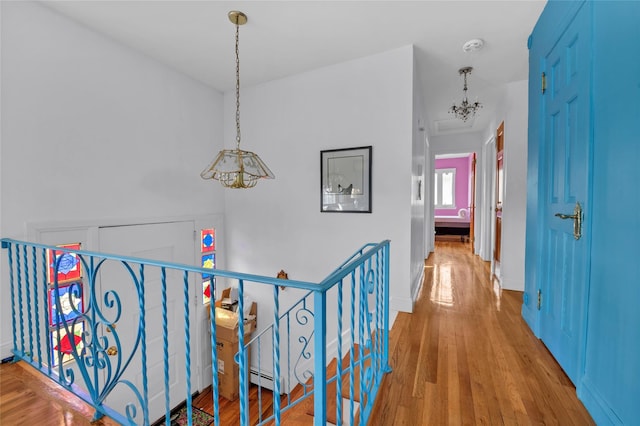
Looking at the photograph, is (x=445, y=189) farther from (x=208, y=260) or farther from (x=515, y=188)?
(x=208, y=260)

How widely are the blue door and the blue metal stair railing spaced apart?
983mm

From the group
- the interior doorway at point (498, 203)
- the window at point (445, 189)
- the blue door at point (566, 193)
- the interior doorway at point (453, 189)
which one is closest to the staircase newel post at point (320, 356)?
the blue door at point (566, 193)

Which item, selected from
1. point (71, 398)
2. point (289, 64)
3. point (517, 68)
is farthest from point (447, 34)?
point (71, 398)

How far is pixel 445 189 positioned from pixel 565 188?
7.26 metres

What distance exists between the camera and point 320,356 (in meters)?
0.82

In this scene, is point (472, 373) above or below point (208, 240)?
below

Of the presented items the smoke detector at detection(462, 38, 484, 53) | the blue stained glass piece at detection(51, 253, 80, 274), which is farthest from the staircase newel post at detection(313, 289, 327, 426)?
the smoke detector at detection(462, 38, 484, 53)

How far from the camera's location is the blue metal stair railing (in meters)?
0.98

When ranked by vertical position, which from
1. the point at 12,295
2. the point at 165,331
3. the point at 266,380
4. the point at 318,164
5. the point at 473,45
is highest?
the point at 473,45

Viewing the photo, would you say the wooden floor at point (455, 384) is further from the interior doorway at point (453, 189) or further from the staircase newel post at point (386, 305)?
the interior doorway at point (453, 189)

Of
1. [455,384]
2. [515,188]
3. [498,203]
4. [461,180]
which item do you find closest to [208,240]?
[455,384]

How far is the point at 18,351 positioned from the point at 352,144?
10.4ft

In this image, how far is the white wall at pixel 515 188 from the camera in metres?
3.28

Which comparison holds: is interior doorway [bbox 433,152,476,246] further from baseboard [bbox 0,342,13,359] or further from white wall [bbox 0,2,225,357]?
baseboard [bbox 0,342,13,359]
